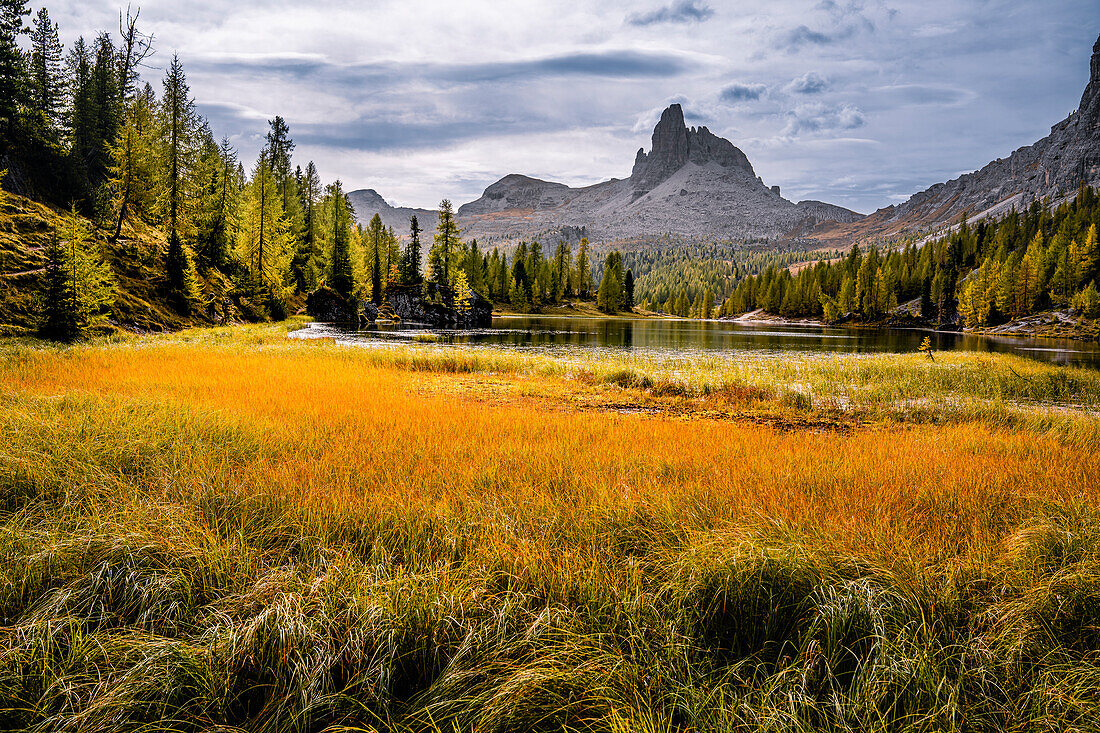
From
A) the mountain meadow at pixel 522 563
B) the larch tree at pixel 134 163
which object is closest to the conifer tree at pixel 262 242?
the larch tree at pixel 134 163

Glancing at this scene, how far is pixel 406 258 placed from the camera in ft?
221

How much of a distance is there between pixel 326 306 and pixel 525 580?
174 ft

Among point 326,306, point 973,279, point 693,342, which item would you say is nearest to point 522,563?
point 693,342

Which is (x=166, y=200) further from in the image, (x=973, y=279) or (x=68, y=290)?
(x=973, y=279)

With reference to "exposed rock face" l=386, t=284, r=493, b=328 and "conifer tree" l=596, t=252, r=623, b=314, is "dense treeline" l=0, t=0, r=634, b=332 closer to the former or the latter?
"exposed rock face" l=386, t=284, r=493, b=328

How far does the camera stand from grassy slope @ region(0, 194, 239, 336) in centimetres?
1791

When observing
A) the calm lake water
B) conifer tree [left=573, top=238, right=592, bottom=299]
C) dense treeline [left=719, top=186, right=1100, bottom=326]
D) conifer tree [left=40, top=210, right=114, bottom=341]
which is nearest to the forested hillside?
conifer tree [left=40, top=210, right=114, bottom=341]

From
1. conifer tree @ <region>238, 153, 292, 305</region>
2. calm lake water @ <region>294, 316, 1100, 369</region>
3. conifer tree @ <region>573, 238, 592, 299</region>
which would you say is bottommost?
calm lake water @ <region>294, 316, 1100, 369</region>

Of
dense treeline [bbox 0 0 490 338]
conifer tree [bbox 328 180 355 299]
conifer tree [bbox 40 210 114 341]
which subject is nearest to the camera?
conifer tree [bbox 40 210 114 341]

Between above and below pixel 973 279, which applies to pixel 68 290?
below

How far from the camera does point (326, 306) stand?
1960 inches

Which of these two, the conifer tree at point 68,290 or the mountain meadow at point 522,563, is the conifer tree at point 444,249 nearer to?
the conifer tree at point 68,290

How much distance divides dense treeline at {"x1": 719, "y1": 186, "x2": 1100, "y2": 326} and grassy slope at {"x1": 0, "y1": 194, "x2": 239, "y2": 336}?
9251 cm

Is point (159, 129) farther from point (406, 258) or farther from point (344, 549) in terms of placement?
point (344, 549)
